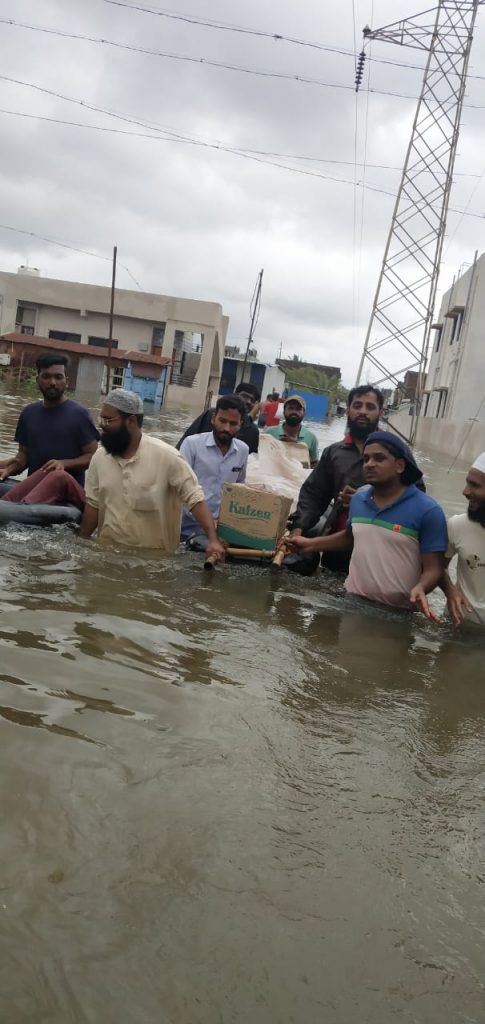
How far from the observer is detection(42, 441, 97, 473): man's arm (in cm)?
675

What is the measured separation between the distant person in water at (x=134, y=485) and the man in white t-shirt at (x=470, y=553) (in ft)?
5.53

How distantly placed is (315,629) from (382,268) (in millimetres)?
19544

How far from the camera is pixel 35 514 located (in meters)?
6.41

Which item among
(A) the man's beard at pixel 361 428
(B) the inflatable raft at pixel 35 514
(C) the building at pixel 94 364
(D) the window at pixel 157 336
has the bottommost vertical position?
(B) the inflatable raft at pixel 35 514

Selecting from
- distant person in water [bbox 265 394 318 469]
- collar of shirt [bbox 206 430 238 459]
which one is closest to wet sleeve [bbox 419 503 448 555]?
collar of shirt [bbox 206 430 238 459]

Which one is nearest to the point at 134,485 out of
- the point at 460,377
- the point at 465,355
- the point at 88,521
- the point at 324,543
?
the point at 88,521

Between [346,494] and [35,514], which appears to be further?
[35,514]

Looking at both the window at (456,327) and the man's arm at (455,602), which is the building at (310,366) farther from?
the man's arm at (455,602)

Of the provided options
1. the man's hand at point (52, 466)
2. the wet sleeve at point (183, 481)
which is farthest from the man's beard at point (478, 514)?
the man's hand at point (52, 466)

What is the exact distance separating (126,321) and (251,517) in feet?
130

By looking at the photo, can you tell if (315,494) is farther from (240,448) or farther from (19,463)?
(19,463)

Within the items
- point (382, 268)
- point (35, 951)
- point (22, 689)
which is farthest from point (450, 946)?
point (382, 268)

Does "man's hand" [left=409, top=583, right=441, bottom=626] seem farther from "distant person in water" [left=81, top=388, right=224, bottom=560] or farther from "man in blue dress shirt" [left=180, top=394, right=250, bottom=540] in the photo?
"man in blue dress shirt" [left=180, top=394, right=250, bottom=540]

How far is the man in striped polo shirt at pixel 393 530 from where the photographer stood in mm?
5137
